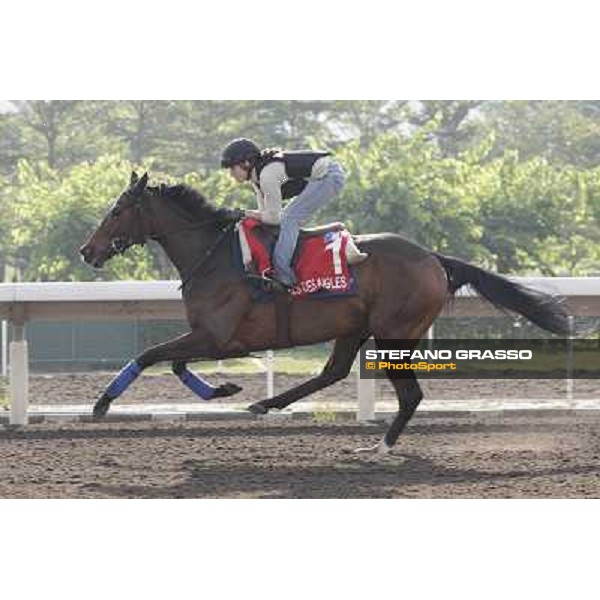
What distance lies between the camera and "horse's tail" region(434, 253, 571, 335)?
935 cm

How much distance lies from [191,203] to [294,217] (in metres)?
0.90

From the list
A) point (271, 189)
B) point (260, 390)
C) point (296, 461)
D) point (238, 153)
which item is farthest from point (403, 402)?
point (260, 390)

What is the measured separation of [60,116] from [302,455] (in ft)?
112

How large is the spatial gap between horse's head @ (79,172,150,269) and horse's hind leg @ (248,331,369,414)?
1449mm

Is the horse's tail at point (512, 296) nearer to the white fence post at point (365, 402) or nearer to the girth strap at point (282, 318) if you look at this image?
the girth strap at point (282, 318)

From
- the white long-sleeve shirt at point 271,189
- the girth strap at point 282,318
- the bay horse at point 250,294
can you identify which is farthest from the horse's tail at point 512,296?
the white long-sleeve shirt at point 271,189

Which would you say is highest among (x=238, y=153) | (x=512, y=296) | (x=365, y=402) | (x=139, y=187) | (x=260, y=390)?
(x=238, y=153)

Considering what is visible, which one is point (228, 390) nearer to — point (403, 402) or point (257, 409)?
point (257, 409)

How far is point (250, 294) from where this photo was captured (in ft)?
29.5

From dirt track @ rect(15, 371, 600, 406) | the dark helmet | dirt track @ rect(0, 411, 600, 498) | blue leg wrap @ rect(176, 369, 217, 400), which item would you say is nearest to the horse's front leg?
blue leg wrap @ rect(176, 369, 217, 400)

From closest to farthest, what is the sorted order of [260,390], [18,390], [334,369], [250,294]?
[250,294] < [334,369] < [18,390] < [260,390]

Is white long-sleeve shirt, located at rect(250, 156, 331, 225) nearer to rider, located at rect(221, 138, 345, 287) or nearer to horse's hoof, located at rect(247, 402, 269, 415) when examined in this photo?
rider, located at rect(221, 138, 345, 287)

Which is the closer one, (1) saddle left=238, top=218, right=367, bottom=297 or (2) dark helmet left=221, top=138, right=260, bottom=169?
(2) dark helmet left=221, top=138, right=260, bottom=169

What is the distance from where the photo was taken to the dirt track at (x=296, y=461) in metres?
7.67
